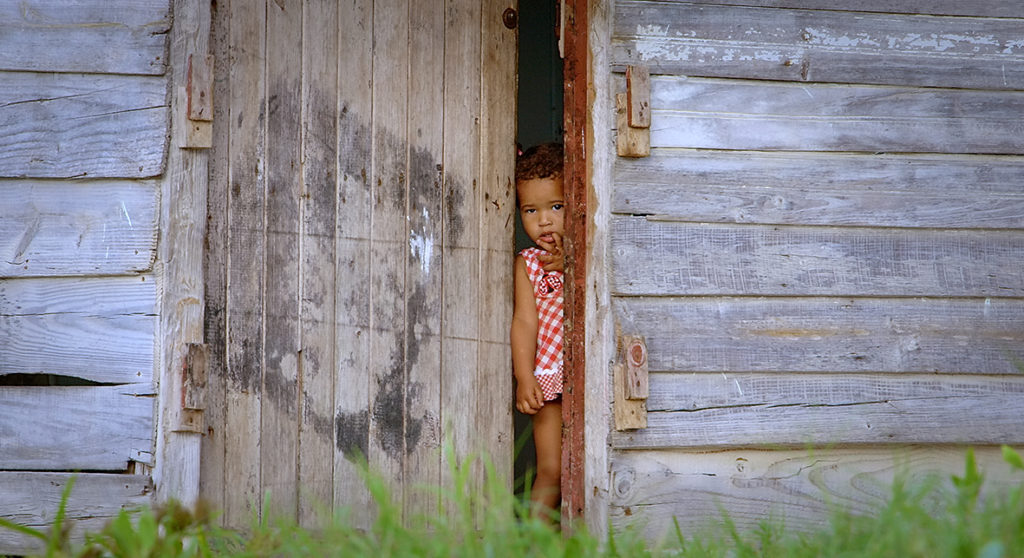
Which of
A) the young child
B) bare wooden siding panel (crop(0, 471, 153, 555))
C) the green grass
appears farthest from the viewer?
the young child

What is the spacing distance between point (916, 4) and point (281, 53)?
2013 millimetres

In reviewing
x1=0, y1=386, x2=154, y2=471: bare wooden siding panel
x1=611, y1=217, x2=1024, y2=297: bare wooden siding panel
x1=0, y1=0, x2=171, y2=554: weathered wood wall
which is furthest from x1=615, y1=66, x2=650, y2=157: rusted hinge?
x1=0, y1=386, x2=154, y2=471: bare wooden siding panel

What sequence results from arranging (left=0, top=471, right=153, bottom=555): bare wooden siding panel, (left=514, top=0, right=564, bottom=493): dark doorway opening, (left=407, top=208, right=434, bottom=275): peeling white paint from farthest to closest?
(left=514, top=0, right=564, bottom=493): dark doorway opening < (left=407, top=208, right=434, bottom=275): peeling white paint < (left=0, top=471, right=153, bottom=555): bare wooden siding panel

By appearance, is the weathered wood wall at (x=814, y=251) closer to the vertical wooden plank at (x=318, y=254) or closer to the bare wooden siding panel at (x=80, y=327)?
the vertical wooden plank at (x=318, y=254)

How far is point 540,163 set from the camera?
3.62 metres

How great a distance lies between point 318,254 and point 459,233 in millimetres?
484

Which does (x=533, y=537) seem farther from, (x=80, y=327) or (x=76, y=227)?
(x=76, y=227)

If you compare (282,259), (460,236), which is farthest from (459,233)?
(282,259)

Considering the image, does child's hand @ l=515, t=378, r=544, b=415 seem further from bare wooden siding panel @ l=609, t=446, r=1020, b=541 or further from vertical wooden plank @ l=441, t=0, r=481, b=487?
bare wooden siding panel @ l=609, t=446, r=1020, b=541

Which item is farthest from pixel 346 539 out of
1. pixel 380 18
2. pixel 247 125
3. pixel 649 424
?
pixel 380 18

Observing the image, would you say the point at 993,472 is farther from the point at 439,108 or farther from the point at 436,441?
the point at 439,108

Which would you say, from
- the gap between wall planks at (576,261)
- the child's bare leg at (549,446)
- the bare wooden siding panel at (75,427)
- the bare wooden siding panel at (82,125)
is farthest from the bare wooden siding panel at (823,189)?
the bare wooden siding panel at (75,427)

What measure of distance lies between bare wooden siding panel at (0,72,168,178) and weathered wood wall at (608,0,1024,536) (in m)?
1.36

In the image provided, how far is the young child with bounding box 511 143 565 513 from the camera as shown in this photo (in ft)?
11.6
